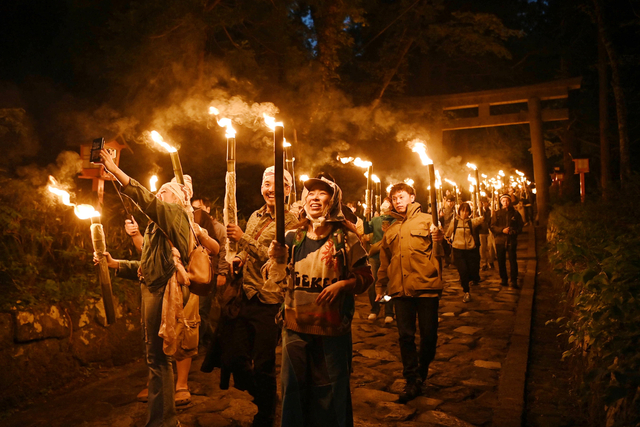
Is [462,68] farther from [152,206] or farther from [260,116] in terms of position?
[152,206]

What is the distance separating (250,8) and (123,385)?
904 centimetres

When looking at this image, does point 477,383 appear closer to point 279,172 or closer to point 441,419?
point 441,419

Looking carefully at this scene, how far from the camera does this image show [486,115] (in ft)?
79.5

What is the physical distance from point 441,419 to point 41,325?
4461 mm

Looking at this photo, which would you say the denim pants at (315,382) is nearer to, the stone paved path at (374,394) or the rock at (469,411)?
the stone paved path at (374,394)

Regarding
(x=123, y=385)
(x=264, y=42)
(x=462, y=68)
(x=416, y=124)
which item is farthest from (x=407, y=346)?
(x=462, y=68)

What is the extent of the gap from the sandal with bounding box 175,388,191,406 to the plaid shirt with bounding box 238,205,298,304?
5.62ft

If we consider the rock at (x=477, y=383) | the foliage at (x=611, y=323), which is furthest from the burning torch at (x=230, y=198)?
the rock at (x=477, y=383)

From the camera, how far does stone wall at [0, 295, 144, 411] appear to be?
5.03 m

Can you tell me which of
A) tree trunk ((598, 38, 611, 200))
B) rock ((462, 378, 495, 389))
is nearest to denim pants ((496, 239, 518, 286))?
rock ((462, 378, 495, 389))

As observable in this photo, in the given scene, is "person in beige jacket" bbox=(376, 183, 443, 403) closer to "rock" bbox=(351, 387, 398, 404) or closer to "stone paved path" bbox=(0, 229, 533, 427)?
"rock" bbox=(351, 387, 398, 404)

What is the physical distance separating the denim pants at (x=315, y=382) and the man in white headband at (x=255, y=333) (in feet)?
1.99

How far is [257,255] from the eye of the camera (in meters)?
4.03

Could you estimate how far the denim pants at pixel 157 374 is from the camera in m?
3.89
